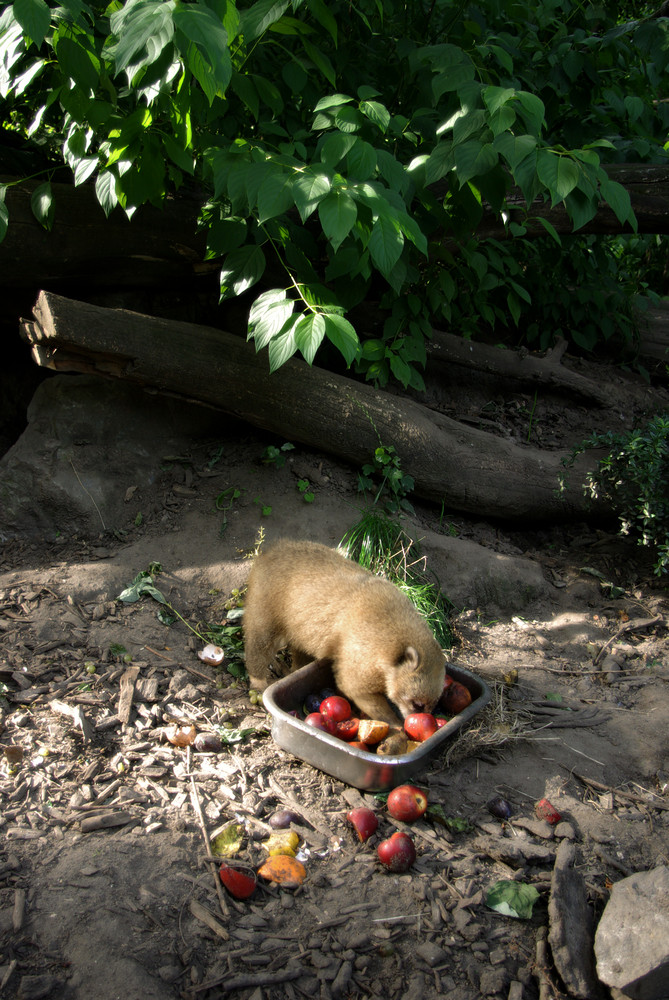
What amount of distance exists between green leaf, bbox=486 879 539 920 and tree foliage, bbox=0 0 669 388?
2.43 metres

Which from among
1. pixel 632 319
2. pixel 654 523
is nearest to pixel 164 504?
pixel 654 523

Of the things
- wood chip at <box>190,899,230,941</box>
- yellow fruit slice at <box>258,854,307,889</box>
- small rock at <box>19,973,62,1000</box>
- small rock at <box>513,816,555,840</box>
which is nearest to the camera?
small rock at <box>19,973,62,1000</box>

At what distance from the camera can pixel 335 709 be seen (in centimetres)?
374

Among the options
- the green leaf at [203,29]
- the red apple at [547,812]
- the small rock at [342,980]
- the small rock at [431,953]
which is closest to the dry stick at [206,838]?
the small rock at [342,980]

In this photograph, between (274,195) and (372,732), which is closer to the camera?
(274,195)

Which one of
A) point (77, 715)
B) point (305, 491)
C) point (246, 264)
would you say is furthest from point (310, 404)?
point (77, 715)

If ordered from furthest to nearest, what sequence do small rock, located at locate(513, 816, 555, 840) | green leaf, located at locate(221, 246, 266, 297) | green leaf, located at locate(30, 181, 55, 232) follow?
green leaf, located at locate(30, 181, 55, 232), green leaf, located at locate(221, 246, 266, 297), small rock, located at locate(513, 816, 555, 840)

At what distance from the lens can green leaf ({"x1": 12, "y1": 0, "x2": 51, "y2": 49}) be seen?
2445 mm

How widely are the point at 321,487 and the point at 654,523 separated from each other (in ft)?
8.43

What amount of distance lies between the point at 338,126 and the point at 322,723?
3193 mm

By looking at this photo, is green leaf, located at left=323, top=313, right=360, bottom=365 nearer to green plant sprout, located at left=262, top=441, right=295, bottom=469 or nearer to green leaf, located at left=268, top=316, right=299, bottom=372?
green leaf, located at left=268, top=316, right=299, bottom=372

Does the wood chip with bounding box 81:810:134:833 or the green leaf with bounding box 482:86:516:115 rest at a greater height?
the green leaf with bounding box 482:86:516:115

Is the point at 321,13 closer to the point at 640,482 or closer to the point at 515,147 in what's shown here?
the point at 515,147

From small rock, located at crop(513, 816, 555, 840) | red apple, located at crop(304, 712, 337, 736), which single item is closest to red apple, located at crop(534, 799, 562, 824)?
small rock, located at crop(513, 816, 555, 840)
